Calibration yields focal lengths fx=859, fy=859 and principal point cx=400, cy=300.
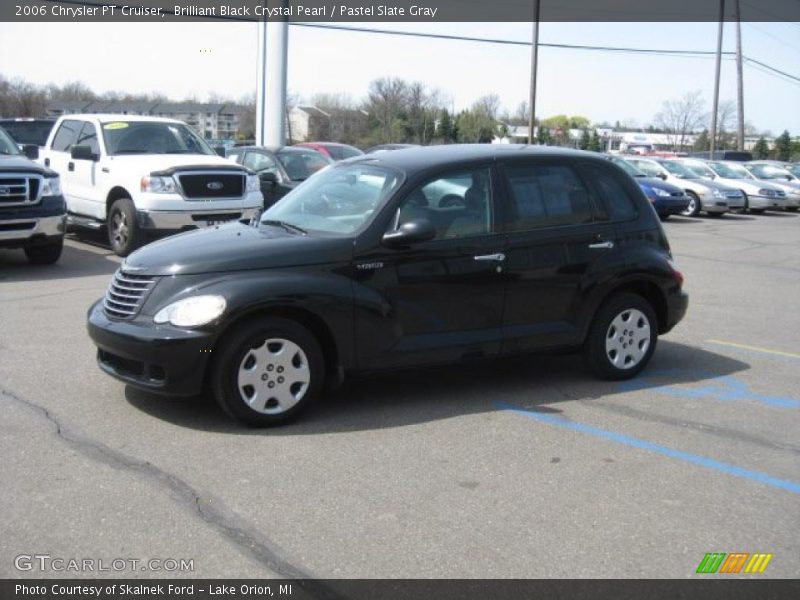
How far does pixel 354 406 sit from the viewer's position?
5930 mm

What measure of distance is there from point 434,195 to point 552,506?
96.8 inches

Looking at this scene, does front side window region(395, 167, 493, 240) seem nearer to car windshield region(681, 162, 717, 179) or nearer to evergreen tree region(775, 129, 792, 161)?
car windshield region(681, 162, 717, 179)

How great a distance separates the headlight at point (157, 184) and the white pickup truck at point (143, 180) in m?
0.01

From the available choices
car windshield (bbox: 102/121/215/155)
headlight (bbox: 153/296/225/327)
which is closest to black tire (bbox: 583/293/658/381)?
headlight (bbox: 153/296/225/327)

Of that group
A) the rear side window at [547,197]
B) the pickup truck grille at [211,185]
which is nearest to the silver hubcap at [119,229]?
the pickup truck grille at [211,185]

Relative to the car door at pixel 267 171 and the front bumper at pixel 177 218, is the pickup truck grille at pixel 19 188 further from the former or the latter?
the car door at pixel 267 171

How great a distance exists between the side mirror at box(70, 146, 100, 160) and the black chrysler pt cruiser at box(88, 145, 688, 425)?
7371mm

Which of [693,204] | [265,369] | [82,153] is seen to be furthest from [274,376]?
[693,204]

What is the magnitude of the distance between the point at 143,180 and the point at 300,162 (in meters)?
4.56

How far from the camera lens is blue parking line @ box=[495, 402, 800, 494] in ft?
15.7

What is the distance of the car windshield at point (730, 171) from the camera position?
93.9 feet

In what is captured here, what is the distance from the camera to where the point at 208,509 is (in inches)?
166

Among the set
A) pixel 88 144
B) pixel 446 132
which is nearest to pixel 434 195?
pixel 88 144
